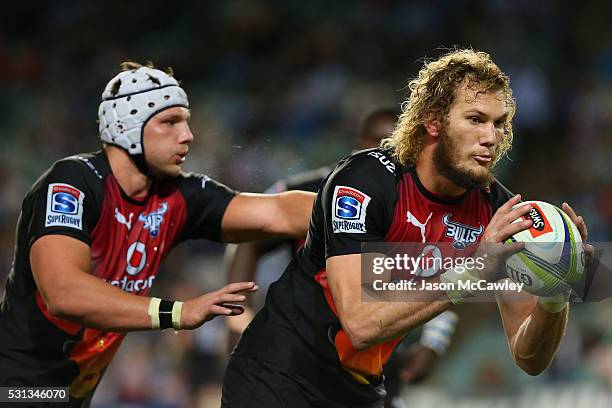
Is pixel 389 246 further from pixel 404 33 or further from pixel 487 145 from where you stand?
pixel 404 33

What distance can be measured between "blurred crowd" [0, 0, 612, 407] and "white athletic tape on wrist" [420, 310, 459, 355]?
275 centimetres

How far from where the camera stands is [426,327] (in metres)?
6.98

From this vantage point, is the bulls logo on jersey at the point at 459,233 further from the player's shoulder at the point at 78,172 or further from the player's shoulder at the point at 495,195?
the player's shoulder at the point at 78,172

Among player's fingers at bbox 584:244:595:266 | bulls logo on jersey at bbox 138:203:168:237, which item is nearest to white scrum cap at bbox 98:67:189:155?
bulls logo on jersey at bbox 138:203:168:237

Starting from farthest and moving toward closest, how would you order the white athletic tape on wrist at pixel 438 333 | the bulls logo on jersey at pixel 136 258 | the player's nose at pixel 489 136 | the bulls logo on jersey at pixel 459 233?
the white athletic tape on wrist at pixel 438 333 < the bulls logo on jersey at pixel 136 258 < the bulls logo on jersey at pixel 459 233 < the player's nose at pixel 489 136

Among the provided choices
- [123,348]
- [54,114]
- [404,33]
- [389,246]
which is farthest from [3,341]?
[404,33]

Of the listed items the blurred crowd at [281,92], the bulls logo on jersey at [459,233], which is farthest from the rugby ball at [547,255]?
the blurred crowd at [281,92]

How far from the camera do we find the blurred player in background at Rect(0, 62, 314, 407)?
4750mm

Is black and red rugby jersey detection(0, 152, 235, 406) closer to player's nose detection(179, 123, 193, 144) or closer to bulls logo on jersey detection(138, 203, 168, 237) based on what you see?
bulls logo on jersey detection(138, 203, 168, 237)

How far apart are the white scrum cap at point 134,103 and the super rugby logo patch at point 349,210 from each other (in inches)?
49.4

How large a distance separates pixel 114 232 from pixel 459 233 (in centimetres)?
164

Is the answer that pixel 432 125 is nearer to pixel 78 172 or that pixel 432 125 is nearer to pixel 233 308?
pixel 233 308

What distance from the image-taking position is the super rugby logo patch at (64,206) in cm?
489

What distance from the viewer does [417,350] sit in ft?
22.1
